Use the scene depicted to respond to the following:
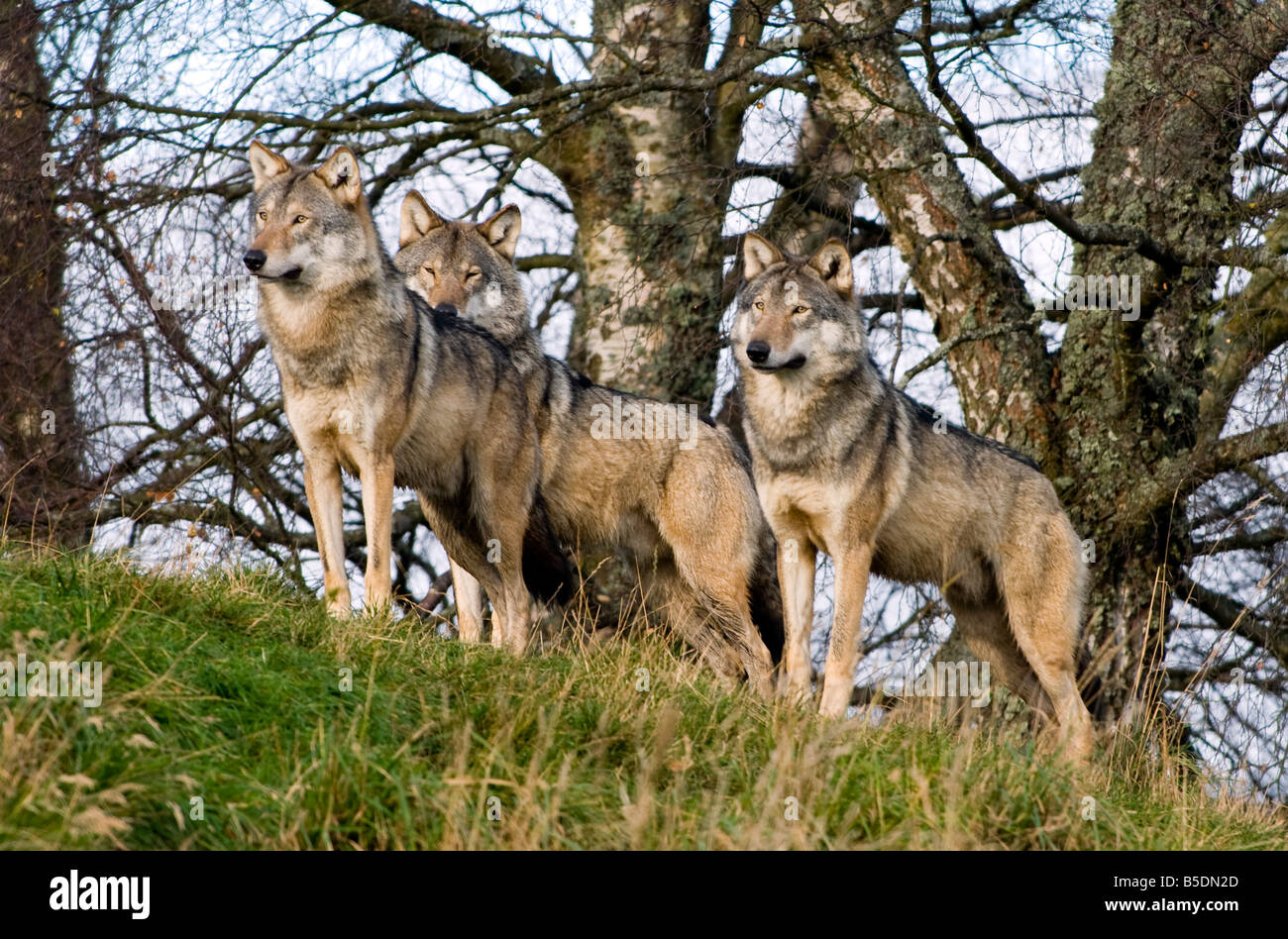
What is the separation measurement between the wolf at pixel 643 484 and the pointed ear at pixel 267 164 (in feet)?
4.64

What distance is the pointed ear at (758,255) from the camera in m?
7.11

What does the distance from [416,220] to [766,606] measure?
3.45m

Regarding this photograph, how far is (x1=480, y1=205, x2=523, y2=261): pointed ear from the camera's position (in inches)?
330

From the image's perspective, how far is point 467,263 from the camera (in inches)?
324

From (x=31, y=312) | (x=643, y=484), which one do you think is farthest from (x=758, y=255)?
(x=31, y=312)

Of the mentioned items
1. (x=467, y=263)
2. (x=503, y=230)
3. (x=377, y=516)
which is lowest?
(x=377, y=516)

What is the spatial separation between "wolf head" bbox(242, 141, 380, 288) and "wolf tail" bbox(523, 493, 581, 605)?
184 centimetres

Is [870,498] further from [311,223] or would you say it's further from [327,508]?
[311,223]

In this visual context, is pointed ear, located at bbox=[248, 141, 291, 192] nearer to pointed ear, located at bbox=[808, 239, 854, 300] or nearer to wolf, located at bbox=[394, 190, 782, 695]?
wolf, located at bbox=[394, 190, 782, 695]

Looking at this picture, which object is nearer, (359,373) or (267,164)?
(359,373)

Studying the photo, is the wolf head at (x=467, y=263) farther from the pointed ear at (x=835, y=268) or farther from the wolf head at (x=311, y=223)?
the pointed ear at (x=835, y=268)

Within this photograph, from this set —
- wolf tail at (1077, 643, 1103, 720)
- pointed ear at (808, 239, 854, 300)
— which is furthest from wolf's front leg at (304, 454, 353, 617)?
wolf tail at (1077, 643, 1103, 720)
